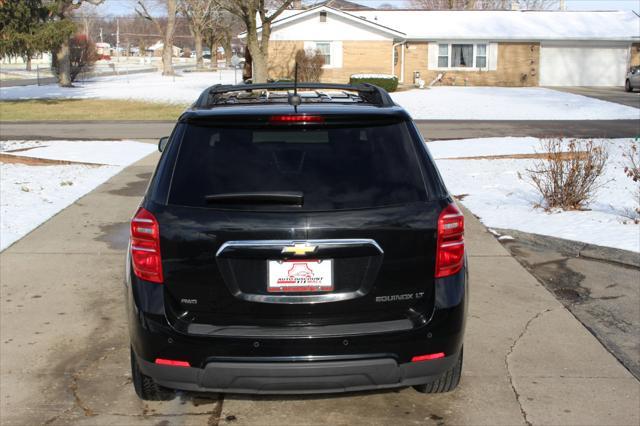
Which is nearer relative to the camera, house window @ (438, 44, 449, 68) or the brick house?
the brick house

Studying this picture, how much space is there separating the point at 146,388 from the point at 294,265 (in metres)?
1.35

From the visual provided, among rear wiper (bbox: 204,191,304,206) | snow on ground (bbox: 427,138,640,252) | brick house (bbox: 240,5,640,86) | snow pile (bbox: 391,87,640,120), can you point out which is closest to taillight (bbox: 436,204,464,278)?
rear wiper (bbox: 204,191,304,206)

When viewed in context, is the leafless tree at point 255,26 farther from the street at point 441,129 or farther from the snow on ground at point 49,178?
the snow on ground at point 49,178

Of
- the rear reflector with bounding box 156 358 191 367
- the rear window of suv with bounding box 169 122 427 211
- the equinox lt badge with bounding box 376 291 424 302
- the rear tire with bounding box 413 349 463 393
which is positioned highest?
the rear window of suv with bounding box 169 122 427 211

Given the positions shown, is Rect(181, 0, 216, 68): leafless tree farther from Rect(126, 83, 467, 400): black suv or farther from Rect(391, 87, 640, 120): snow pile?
Rect(126, 83, 467, 400): black suv

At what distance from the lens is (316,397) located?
4.54m

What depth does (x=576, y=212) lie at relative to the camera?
9586 millimetres

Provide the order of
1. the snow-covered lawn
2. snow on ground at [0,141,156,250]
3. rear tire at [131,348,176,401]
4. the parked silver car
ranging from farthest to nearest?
the parked silver car, the snow-covered lawn, snow on ground at [0,141,156,250], rear tire at [131,348,176,401]

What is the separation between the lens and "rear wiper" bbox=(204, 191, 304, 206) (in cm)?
360

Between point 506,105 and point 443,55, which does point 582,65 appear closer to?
point 443,55

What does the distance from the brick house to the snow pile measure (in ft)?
13.1

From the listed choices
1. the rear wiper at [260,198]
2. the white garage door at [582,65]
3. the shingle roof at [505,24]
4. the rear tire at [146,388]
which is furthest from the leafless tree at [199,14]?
the rear wiper at [260,198]

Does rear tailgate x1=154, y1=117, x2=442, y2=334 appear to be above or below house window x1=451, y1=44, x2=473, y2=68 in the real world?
below

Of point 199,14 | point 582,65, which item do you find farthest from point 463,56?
point 199,14
